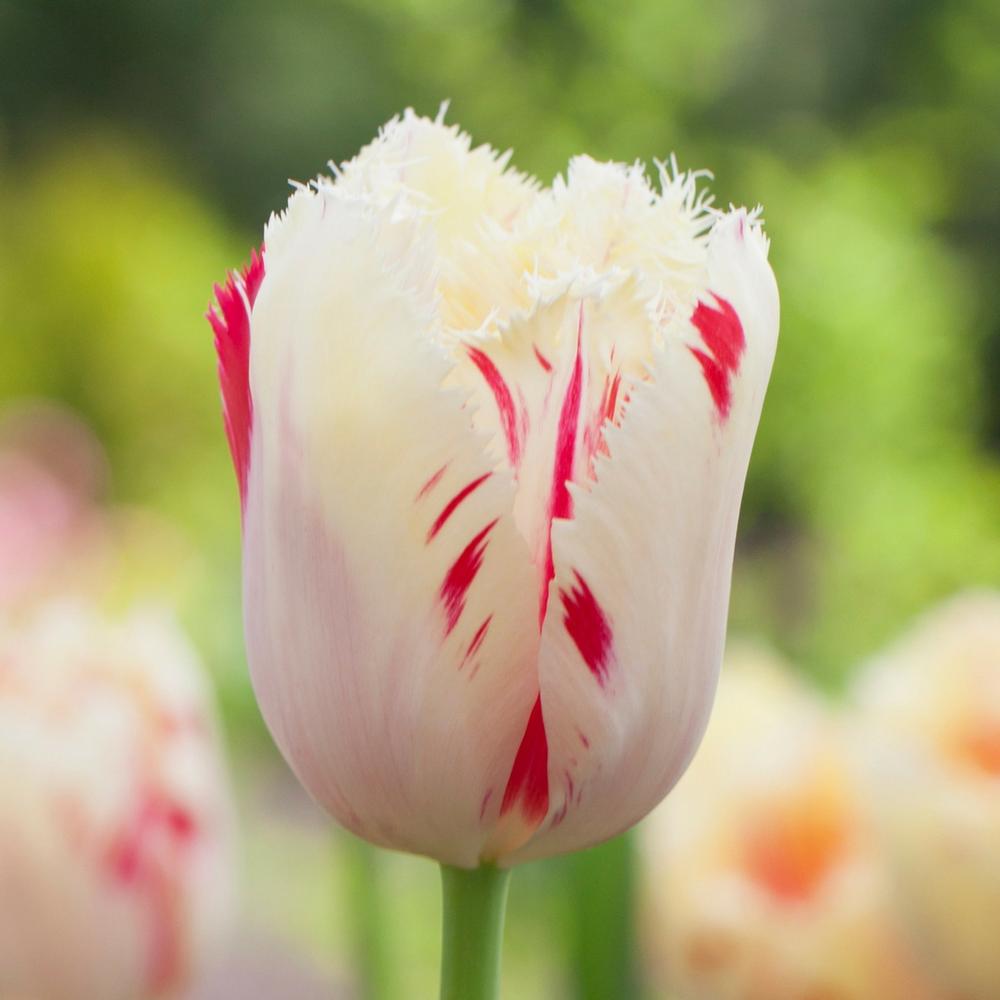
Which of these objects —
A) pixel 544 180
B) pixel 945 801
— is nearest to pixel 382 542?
pixel 945 801

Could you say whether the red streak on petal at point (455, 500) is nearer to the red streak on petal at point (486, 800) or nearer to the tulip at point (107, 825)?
the red streak on petal at point (486, 800)

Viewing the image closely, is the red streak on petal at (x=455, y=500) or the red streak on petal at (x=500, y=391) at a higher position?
the red streak on petal at (x=500, y=391)

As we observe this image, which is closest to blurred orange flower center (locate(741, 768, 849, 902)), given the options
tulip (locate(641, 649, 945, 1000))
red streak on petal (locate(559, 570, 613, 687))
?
tulip (locate(641, 649, 945, 1000))

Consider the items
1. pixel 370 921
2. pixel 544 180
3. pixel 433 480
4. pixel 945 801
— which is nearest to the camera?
pixel 433 480

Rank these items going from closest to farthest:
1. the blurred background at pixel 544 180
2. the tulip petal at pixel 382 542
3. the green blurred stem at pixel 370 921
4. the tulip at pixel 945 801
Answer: the tulip petal at pixel 382 542 < the tulip at pixel 945 801 < the green blurred stem at pixel 370 921 < the blurred background at pixel 544 180

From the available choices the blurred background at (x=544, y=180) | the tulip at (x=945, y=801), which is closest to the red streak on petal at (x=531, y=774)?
the tulip at (x=945, y=801)

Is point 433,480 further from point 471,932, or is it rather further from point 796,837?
point 796,837
